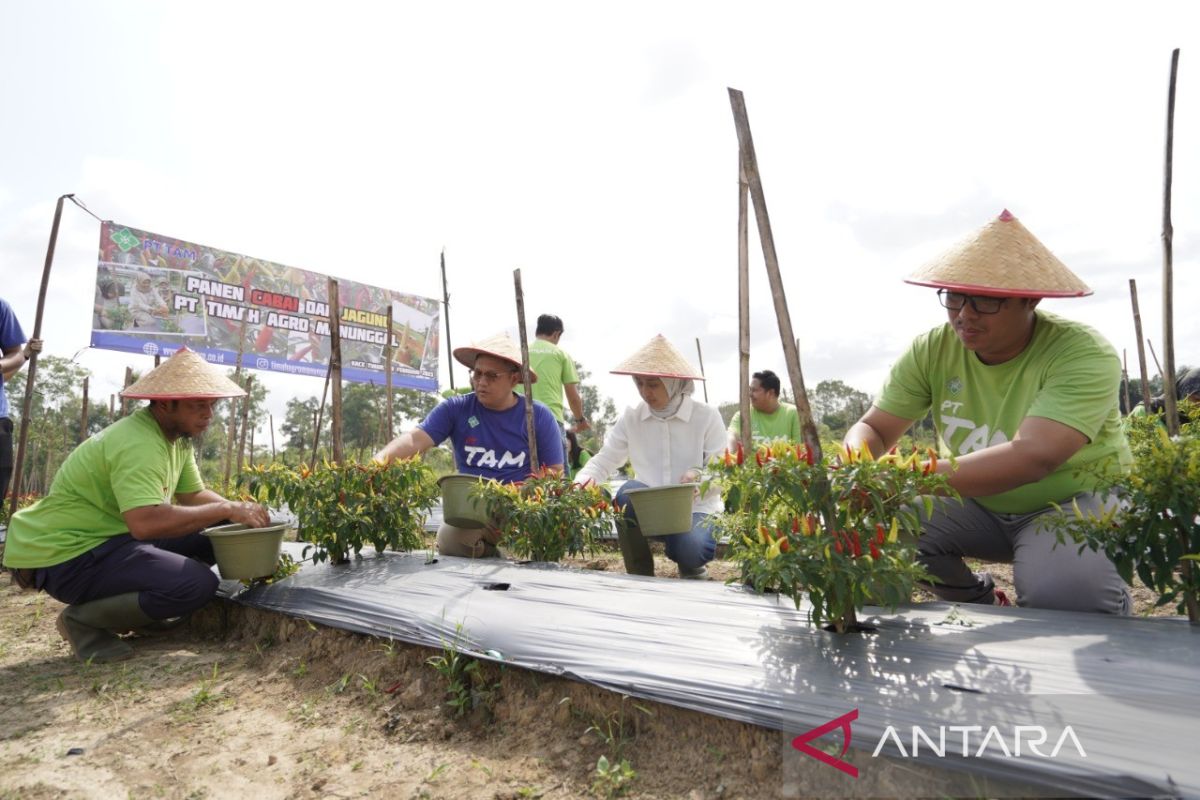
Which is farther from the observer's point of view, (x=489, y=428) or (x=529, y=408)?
(x=489, y=428)

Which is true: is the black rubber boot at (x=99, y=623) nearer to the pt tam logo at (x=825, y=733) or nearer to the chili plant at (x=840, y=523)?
the chili plant at (x=840, y=523)

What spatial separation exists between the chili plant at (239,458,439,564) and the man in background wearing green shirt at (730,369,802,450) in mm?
2946

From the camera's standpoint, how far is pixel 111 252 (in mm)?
7980

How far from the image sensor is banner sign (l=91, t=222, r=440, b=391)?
8.07 m

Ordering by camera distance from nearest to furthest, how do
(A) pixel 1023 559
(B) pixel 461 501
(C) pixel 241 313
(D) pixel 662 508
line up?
1. (A) pixel 1023 559
2. (D) pixel 662 508
3. (B) pixel 461 501
4. (C) pixel 241 313

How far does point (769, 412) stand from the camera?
5.66 m

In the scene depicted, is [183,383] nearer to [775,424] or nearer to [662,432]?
[662,432]

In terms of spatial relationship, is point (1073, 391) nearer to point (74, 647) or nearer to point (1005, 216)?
point (1005, 216)

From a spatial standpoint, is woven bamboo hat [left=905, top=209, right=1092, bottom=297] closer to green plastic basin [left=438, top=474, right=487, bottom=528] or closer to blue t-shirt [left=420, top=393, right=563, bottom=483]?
green plastic basin [left=438, top=474, right=487, bottom=528]

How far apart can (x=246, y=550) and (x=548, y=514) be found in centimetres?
121

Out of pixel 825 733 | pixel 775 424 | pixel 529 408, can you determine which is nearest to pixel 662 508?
A: pixel 529 408

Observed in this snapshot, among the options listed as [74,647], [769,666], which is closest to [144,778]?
[74,647]

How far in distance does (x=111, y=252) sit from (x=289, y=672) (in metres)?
7.43

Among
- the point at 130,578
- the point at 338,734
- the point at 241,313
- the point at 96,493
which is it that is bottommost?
the point at 338,734
